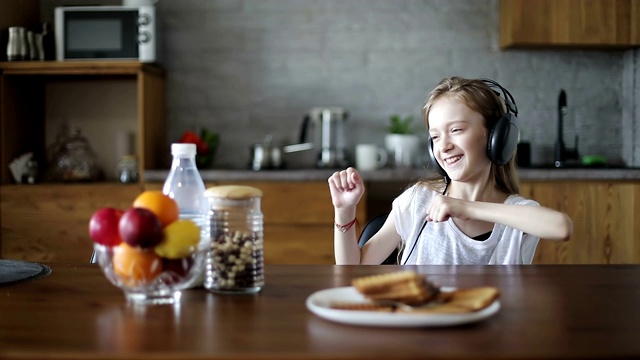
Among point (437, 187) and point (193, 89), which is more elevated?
point (193, 89)

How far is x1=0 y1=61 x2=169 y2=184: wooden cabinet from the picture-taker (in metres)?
3.52

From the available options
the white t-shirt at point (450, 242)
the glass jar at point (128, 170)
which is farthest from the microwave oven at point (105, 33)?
the white t-shirt at point (450, 242)

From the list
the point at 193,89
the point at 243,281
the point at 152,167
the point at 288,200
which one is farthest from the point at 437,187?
the point at 193,89

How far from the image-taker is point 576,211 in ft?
11.1

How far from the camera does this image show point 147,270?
116 cm

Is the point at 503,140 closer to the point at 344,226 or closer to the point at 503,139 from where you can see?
the point at 503,139

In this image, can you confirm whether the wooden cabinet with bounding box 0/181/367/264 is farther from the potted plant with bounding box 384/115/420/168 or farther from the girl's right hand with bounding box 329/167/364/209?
the girl's right hand with bounding box 329/167/364/209

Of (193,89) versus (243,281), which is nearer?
(243,281)

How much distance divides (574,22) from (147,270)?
292 cm

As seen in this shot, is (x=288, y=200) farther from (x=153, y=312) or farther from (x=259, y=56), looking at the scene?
(x=153, y=312)

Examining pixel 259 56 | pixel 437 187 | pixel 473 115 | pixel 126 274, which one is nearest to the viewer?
pixel 126 274

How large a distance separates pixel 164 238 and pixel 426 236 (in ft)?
2.91

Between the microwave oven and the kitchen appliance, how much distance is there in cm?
78

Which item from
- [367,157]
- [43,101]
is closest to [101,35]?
[43,101]
